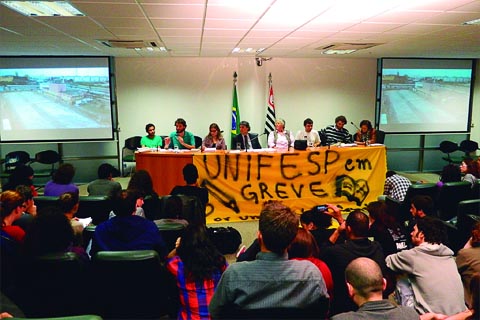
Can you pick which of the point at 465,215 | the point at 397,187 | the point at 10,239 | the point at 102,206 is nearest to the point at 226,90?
the point at 397,187

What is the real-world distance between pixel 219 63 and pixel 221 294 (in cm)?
750

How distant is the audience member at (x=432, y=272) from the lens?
2.40 metres

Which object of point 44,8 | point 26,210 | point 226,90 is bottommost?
point 26,210

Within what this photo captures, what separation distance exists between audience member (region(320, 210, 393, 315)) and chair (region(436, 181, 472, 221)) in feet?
7.85

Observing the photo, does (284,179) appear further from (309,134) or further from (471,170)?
(471,170)

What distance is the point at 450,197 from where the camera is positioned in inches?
175

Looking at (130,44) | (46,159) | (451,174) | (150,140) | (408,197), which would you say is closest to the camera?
(408,197)

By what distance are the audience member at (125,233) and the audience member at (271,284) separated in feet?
3.70

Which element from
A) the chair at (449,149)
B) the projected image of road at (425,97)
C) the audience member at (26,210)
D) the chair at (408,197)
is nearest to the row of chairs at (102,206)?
the audience member at (26,210)

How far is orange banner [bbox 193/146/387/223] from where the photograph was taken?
5.62 metres

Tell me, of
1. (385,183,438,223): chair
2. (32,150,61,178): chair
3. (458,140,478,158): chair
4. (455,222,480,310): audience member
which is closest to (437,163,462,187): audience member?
(385,183,438,223): chair

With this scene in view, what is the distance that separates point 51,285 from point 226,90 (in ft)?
22.7

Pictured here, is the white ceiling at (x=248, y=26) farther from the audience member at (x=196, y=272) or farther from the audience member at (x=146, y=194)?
the audience member at (x=196, y=272)

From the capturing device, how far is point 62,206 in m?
3.35
